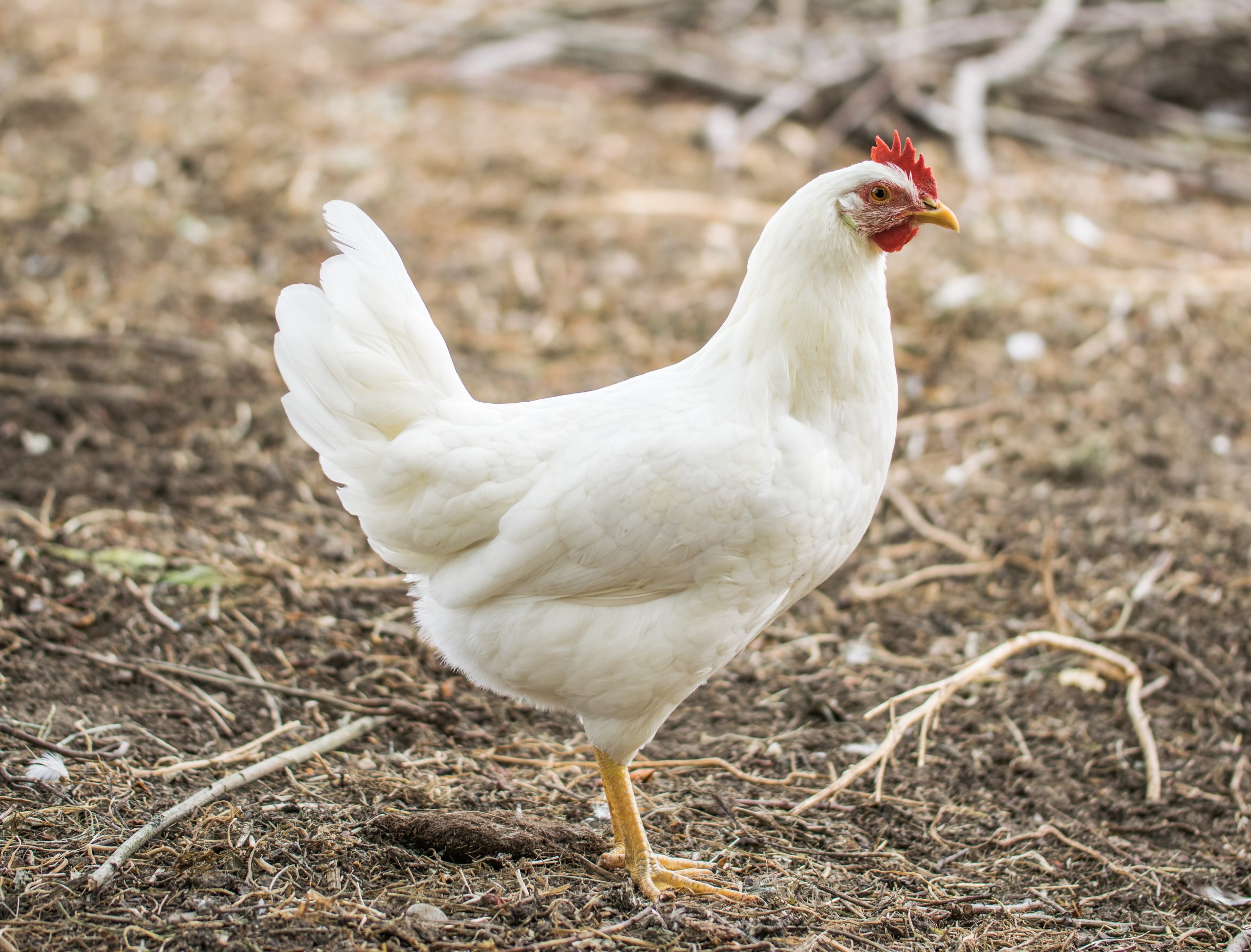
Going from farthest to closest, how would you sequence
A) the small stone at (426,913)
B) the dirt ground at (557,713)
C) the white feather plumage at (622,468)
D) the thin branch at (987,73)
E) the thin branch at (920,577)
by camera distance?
the thin branch at (987,73) → the thin branch at (920,577) → the dirt ground at (557,713) → the white feather plumage at (622,468) → the small stone at (426,913)

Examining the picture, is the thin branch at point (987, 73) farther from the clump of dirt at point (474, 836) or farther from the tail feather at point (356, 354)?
the clump of dirt at point (474, 836)

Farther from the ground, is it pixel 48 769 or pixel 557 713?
pixel 48 769

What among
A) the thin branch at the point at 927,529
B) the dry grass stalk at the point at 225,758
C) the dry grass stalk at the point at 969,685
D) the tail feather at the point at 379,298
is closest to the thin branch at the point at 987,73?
the thin branch at the point at 927,529

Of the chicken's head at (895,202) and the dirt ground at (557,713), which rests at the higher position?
the chicken's head at (895,202)

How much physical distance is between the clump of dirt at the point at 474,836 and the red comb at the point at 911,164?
1.96 meters

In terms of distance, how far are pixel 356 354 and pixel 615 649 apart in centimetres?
102

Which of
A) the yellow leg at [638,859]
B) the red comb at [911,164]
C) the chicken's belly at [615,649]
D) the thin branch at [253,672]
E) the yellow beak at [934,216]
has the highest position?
the red comb at [911,164]

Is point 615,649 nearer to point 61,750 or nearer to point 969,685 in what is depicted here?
point 61,750

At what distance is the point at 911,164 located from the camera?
2.68m

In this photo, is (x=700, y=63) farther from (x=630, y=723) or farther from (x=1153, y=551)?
(x=630, y=723)

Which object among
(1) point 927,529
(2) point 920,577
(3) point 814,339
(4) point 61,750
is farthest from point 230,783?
(1) point 927,529

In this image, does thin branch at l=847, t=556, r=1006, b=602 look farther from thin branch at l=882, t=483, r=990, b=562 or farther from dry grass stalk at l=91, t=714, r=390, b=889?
dry grass stalk at l=91, t=714, r=390, b=889

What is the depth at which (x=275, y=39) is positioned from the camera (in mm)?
9172

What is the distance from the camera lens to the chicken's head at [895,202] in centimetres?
263
